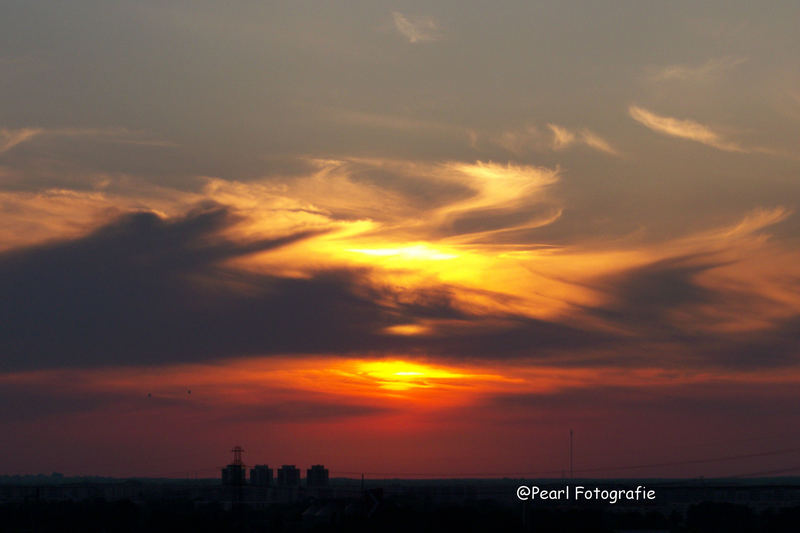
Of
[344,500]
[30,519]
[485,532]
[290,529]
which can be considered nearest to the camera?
[485,532]

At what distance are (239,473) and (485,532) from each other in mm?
74210

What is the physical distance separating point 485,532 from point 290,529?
124ft

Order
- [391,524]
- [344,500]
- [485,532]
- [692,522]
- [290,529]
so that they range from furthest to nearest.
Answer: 1. [344,500]
2. [692,522]
3. [290,529]
4. [391,524]
5. [485,532]

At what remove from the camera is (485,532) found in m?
110

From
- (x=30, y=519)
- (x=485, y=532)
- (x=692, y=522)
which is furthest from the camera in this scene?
(x=692, y=522)

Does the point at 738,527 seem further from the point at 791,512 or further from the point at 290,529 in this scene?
the point at 290,529

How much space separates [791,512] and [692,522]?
16.2m

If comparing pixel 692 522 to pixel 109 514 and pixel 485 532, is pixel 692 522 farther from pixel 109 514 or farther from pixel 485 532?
pixel 109 514

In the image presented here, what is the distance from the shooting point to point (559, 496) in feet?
627

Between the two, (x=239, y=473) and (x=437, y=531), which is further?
(x=239, y=473)

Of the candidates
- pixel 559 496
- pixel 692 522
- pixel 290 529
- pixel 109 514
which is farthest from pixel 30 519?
pixel 692 522

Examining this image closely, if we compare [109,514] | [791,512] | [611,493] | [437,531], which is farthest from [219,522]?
[791,512]

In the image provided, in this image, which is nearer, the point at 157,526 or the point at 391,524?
the point at 391,524

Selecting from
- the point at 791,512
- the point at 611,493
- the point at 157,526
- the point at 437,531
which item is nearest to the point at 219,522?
the point at 157,526
